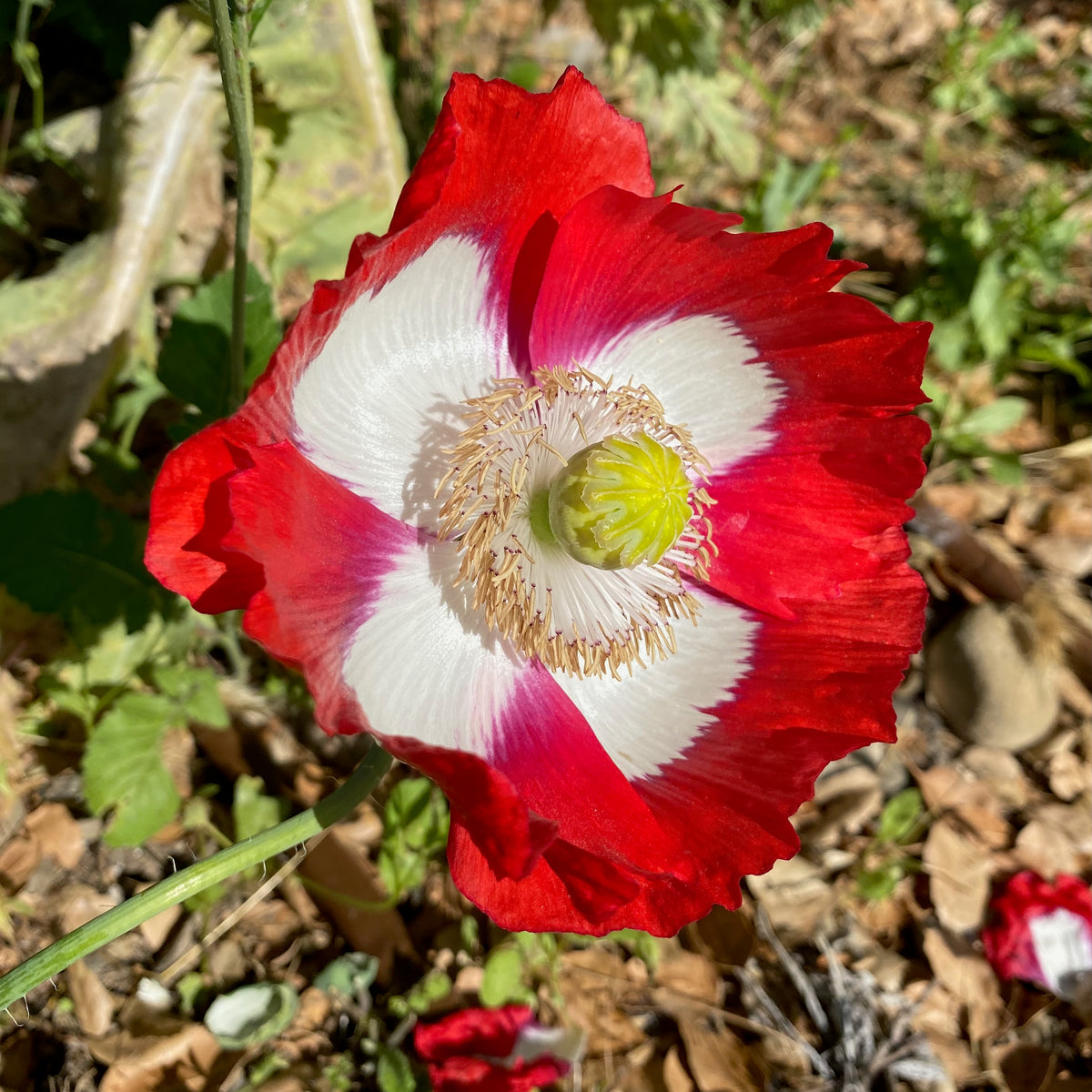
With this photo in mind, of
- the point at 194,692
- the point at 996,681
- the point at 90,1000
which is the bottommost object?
the point at 996,681

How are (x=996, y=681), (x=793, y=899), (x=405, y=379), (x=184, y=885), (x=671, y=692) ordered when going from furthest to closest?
(x=996, y=681)
(x=793, y=899)
(x=671, y=692)
(x=405, y=379)
(x=184, y=885)

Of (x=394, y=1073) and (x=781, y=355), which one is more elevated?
(x=781, y=355)

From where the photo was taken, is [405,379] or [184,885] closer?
[184,885]

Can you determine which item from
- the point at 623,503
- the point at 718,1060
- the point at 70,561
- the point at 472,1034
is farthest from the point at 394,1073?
the point at 623,503

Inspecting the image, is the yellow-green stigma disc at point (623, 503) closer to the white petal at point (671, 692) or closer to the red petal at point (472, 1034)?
the white petal at point (671, 692)

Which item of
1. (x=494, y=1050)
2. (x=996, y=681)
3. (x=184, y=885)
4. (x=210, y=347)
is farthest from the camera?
(x=996, y=681)

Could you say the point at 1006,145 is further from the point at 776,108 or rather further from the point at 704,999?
the point at 704,999

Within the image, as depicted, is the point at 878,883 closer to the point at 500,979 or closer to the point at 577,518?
the point at 500,979

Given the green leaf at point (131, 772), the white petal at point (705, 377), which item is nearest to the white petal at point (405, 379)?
the white petal at point (705, 377)

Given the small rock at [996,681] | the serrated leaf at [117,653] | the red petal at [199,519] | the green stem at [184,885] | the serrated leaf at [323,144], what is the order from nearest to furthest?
the green stem at [184,885]
the red petal at [199,519]
the serrated leaf at [117,653]
the serrated leaf at [323,144]
the small rock at [996,681]
